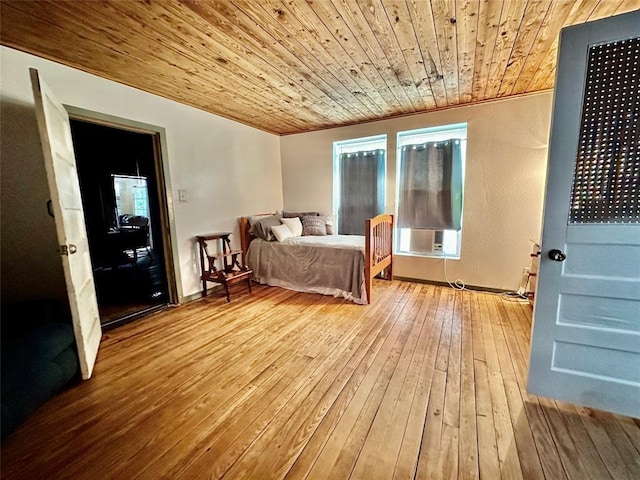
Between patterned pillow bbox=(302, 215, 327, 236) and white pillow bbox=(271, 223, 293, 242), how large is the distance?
33cm

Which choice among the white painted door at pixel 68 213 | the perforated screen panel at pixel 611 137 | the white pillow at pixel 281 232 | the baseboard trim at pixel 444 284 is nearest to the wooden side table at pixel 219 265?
the white pillow at pixel 281 232

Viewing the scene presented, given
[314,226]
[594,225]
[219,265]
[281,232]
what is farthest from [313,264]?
[594,225]

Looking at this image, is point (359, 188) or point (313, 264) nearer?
point (313, 264)

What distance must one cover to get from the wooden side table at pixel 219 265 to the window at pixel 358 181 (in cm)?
182

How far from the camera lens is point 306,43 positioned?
6.39 feet

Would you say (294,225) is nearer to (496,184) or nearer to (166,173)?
(166,173)

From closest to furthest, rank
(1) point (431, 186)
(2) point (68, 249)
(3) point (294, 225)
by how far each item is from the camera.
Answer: (2) point (68, 249) → (1) point (431, 186) → (3) point (294, 225)

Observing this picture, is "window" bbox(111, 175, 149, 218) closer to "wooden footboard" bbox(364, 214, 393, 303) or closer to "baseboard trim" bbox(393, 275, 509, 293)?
"wooden footboard" bbox(364, 214, 393, 303)

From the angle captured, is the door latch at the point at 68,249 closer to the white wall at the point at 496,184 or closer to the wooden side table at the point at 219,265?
the wooden side table at the point at 219,265

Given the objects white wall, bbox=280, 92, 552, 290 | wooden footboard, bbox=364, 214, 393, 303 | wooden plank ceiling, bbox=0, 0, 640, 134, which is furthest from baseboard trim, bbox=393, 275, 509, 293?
wooden plank ceiling, bbox=0, 0, 640, 134

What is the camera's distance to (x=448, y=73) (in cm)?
246

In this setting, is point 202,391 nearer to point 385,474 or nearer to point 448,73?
point 385,474

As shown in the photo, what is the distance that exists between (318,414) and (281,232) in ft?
8.45

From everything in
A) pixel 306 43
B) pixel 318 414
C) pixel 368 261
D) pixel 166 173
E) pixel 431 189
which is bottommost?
pixel 318 414
